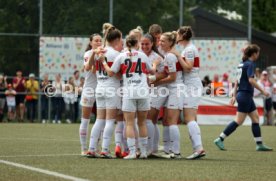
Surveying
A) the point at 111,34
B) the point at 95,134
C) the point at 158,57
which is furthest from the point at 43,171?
the point at 158,57

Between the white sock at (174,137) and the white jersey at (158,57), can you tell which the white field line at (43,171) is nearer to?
the white sock at (174,137)

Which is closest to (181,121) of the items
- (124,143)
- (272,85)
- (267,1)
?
(272,85)

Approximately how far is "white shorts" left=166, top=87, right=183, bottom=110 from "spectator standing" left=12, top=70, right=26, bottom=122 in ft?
59.6

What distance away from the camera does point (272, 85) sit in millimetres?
33156

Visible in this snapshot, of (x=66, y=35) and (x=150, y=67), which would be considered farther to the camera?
(x=66, y=35)

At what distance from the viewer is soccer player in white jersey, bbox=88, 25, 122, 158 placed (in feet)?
44.0

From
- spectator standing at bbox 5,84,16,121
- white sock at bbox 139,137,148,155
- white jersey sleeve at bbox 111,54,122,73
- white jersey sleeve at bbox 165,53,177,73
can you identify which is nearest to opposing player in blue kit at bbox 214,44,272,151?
white jersey sleeve at bbox 165,53,177,73

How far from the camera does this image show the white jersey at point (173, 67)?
1362 centimetres

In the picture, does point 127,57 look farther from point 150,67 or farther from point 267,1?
point 267,1

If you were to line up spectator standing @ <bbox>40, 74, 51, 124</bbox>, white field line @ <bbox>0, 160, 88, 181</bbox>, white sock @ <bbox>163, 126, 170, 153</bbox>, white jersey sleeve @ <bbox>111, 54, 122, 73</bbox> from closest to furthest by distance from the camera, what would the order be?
white field line @ <bbox>0, 160, 88, 181</bbox>
white jersey sleeve @ <bbox>111, 54, 122, 73</bbox>
white sock @ <bbox>163, 126, 170, 153</bbox>
spectator standing @ <bbox>40, 74, 51, 124</bbox>

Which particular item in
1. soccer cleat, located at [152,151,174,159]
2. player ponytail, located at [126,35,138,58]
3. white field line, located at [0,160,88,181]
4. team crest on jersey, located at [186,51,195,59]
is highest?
player ponytail, located at [126,35,138,58]

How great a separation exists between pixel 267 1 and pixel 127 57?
47.5m

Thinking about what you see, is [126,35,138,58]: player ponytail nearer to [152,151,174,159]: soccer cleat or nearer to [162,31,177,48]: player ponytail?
[162,31,177,48]: player ponytail

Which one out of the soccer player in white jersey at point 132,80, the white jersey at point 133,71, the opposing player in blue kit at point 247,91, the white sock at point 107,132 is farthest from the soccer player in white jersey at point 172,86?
the opposing player in blue kit at point 247,91
